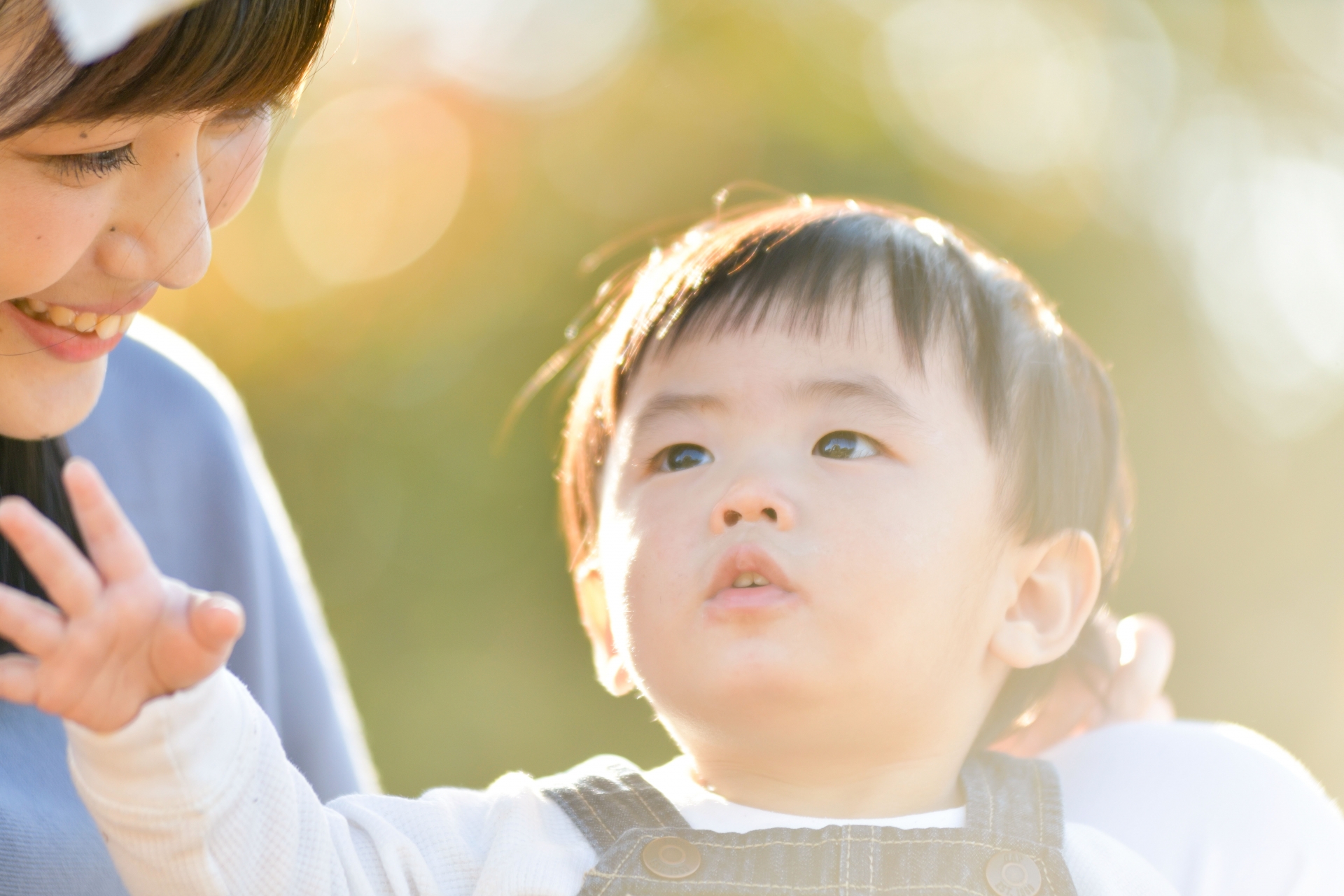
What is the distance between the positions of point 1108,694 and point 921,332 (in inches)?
25.3

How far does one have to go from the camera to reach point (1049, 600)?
1.55 m

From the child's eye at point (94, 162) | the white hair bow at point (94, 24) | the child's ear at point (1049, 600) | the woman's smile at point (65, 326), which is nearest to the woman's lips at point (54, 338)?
the woman's smile at point (65, 326)

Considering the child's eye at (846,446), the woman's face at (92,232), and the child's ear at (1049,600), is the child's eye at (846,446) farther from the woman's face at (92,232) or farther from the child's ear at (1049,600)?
the woman's face at (92,232)

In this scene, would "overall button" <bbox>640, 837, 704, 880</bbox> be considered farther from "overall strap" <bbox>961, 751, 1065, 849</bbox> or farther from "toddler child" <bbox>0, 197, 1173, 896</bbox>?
"overall strap" <bbox>961, 751, 1065, 849</bbox>

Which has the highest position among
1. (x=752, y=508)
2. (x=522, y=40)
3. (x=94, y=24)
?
(x=522, y=40)

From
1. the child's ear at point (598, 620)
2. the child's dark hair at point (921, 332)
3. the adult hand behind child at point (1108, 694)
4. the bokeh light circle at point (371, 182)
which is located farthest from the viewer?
the bokeh light circle at point (371, 182)

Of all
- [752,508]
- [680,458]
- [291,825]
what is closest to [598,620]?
[680,458]

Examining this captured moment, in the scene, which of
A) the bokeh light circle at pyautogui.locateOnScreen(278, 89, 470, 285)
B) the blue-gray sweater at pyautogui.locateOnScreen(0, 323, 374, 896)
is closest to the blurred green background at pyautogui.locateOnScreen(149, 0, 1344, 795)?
the bokeh light circle at pyautogui.locateOnScreen(278, 89, 470, 285)

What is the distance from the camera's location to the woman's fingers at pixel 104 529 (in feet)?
3.08

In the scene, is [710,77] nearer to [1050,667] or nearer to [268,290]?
[268,290]

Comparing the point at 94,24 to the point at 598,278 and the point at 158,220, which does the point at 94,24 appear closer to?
the point at 158,220

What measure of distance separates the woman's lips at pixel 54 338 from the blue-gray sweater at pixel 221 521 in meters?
0.42

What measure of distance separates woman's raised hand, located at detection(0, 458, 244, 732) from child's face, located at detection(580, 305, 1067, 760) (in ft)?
1.74

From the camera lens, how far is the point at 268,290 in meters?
6.31
